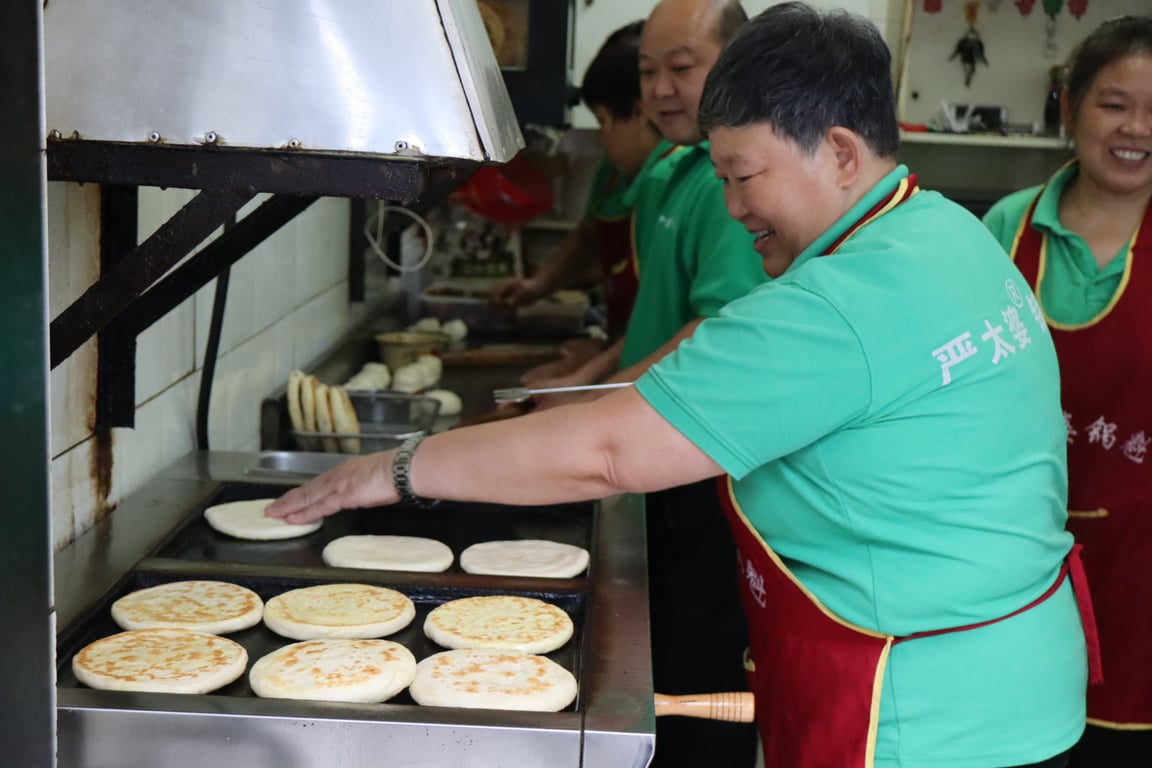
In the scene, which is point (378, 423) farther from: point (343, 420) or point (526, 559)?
point (526, 559)

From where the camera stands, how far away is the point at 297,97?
118cm

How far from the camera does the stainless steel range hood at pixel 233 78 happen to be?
3.86 ft

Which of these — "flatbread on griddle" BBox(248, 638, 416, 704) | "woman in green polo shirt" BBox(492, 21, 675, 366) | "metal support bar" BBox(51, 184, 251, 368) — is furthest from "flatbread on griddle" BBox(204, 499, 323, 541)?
"woman in green polo shirt" BBox(492, 21, 675, 366)

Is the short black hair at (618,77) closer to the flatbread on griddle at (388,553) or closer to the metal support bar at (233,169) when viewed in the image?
the flatbread on griddle at (388,553)

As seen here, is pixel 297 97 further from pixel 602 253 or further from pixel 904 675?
pixel 602 253

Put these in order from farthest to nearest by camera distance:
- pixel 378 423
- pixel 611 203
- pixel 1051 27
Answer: pixel 1051 27, pixel 611 203, pixel 378 423

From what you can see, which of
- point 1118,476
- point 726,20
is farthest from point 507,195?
Result: point 1118,476

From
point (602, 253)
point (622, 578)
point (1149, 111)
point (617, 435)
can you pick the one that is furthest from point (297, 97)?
point (602, 253)

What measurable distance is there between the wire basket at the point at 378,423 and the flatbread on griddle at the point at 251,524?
460mm

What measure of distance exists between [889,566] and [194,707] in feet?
2.51

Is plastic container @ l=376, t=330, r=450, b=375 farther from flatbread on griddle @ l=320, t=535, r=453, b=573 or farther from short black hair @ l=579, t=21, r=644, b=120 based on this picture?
flatbread on griddle @ l=320, t=535, r=453, b=573

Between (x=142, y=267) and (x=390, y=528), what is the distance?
0.71m

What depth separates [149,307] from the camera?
5.51ft

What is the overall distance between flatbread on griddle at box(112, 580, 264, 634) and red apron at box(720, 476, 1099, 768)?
0.62 m
